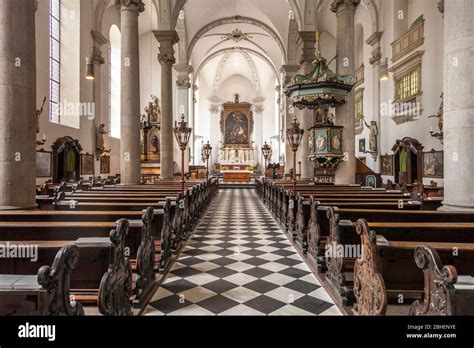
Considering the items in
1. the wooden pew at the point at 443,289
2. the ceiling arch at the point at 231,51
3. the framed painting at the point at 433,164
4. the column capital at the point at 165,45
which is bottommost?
the wooden pew at the point at 443,289

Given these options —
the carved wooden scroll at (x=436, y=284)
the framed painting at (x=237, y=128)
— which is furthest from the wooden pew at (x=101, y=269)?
the framed painting at (x=237, y=128)

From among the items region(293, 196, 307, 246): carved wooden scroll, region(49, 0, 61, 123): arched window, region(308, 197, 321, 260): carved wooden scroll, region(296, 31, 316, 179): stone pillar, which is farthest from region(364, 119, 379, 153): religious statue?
region(49, 0, 61, 123): arched window

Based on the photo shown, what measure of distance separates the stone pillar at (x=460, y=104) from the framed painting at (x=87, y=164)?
14.1m

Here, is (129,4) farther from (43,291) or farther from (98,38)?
(43,291)

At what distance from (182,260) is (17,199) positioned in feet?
8.59

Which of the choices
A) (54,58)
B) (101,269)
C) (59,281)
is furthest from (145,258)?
(54,58)

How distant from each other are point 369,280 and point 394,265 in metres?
0.63

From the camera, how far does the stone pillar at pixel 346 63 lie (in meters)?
9.23

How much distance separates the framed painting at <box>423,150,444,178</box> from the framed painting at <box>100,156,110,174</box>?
14985 mm

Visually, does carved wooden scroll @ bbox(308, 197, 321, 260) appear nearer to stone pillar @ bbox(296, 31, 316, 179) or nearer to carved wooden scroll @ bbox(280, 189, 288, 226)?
carved wooden scroll @ bbox(280, 189, 288, 226)

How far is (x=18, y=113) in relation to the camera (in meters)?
4.55

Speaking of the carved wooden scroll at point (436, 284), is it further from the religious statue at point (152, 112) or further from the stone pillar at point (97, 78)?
the religious statue at point (152, 112)

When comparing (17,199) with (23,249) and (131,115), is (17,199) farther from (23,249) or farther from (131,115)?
(131,115)
